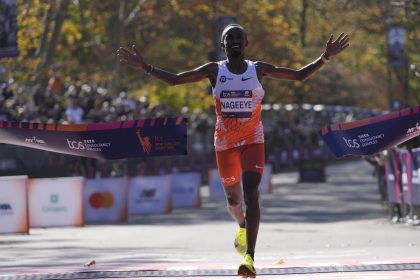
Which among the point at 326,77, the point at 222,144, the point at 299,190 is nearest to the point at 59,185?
the point at 222,144

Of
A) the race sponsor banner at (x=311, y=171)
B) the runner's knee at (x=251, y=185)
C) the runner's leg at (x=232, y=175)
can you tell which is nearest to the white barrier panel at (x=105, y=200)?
the runner's leg at (x=232, y=175)

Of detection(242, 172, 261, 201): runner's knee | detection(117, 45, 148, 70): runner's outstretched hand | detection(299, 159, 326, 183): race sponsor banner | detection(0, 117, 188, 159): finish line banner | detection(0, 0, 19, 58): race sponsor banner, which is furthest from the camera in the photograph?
detection(299, 159, 326, 183): race sponsor banner

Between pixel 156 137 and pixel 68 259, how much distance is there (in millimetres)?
2709

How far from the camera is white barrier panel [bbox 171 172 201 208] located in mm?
29438

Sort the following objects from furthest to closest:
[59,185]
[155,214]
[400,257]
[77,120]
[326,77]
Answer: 1. [326,77]
2. [77,120]
3. [155,214]
4. [59,185]
5. [400,257]

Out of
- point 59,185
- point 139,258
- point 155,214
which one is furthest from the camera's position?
point 155,214

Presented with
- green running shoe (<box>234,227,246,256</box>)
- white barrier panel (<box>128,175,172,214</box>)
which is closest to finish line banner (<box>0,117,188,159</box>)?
green running shoe (<box>234,227,246,256</box>)

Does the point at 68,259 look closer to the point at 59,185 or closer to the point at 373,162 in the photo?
the point at 59,185

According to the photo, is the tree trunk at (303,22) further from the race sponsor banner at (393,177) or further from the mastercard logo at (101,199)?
the race sponsor banner at (393,177)

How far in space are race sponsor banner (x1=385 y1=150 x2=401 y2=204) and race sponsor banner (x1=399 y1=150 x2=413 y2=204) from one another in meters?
0.25

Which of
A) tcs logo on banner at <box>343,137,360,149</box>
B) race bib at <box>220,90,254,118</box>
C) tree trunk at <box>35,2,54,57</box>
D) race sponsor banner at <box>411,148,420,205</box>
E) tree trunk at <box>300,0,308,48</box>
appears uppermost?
tree trunk at <box>300,0,308,48</box>

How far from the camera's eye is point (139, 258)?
15.1 meters

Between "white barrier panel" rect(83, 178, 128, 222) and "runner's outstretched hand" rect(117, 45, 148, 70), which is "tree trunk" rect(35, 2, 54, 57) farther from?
"runner's outstretched hand" rect(117, 45, 148, 70)

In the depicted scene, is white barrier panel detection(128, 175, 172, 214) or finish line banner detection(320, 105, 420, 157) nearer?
finish line banner detection(320, 105, 420, 157)
